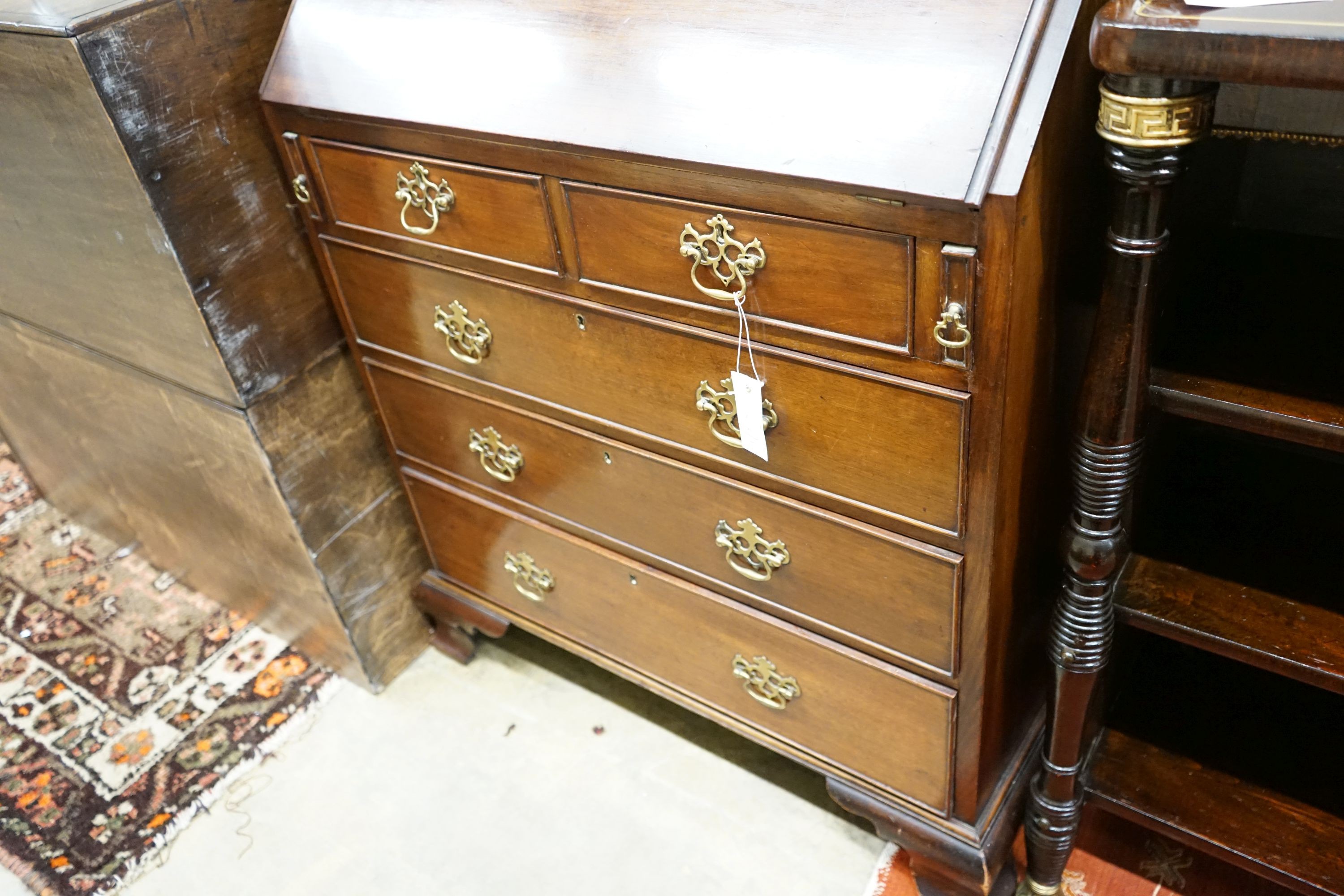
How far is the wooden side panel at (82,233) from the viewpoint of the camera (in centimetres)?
126

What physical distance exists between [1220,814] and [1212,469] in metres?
0.40

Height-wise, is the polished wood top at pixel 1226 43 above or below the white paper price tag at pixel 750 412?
above

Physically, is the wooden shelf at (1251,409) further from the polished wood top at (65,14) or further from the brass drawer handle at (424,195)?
the polished wood top at (65,14)

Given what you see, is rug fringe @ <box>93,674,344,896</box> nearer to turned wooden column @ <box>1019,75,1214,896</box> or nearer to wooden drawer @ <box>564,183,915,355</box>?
wooden drawer @ <box>564,183,915,355</box>

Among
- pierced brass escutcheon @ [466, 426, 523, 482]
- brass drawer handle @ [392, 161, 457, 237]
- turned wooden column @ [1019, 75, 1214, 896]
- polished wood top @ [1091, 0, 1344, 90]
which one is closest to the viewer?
polished wood top @ [1091, 0, 1344, 90]

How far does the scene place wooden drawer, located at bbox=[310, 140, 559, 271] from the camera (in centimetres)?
112

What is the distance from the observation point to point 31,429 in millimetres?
2119

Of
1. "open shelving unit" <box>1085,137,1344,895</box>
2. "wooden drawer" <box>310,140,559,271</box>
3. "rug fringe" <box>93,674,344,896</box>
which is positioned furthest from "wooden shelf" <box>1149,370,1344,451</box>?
"rug fringe" <box>93,674,344,896</box>

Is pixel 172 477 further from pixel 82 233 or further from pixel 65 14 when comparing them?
pixel 65 14

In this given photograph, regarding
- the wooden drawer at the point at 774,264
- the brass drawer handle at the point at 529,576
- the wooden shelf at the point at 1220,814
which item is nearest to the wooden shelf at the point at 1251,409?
the wooden drawer at the point at 774,264

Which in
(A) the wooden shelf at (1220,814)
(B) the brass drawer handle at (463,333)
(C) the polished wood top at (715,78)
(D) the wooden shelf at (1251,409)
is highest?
(C) the polished wood top at (715,78)

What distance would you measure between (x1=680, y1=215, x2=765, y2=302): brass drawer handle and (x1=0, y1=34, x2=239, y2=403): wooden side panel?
29.8 inches

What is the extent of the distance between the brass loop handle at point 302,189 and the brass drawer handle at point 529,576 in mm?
584

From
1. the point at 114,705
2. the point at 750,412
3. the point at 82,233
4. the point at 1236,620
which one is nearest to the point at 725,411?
the point at 750,412
